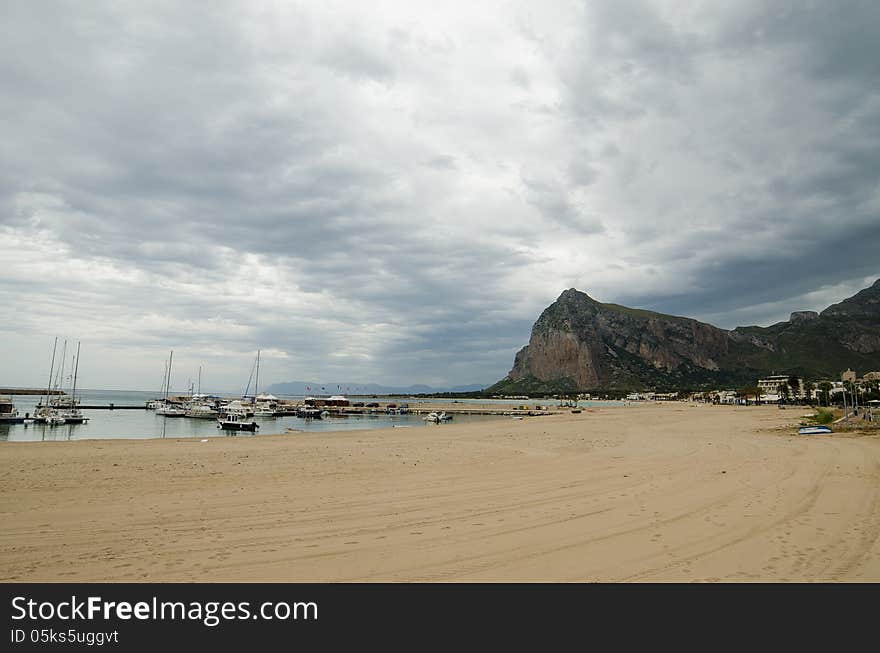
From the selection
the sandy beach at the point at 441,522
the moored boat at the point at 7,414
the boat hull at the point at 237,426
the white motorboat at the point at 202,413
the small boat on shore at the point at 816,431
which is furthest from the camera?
the white motorboat at the point at 202,413

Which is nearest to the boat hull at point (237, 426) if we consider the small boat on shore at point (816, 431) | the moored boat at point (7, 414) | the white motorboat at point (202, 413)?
the white motorboat at point (202, 413)

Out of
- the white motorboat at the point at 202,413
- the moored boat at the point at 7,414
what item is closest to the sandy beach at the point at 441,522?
the moored boat at the point at 7,414

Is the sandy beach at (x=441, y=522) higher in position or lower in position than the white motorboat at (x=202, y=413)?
lower

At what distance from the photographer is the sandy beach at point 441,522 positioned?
20.3 feet

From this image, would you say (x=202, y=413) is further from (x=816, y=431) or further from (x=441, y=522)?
(x=441, y=522)

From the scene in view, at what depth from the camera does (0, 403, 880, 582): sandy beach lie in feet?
20.3

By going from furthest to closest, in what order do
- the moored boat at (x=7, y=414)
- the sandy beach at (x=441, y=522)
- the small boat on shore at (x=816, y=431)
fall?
the moored boat at (x=7, y=414)
the small boat on shore at (x=816, y=431)
the sandy beach at (x=441, y=522)

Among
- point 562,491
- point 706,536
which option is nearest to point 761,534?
point 706,536

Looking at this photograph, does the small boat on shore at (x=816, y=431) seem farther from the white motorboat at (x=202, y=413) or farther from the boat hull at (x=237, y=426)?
the white motorboat at (x=202, y=413)

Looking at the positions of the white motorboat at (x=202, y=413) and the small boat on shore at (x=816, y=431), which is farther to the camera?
the white motorboat at (x=202, y=413)

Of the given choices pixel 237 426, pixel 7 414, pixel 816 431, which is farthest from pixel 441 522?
pixel 7 414

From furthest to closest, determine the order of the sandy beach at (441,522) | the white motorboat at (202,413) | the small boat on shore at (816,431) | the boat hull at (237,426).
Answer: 1. the white motorboat at (202,413)
2. the boat hull at (237,426)
3. the small boat on shore at (816,431)
4. the sandy beach at (441,522)

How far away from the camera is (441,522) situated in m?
8.49

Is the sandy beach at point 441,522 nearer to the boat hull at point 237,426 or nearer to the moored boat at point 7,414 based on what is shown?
the boat hull at point 237,426
